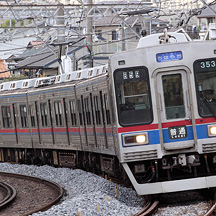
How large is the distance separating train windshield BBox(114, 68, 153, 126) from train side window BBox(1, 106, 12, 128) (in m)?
11.8

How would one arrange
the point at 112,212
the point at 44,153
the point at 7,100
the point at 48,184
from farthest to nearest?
the point at 7,100 < the point at 44,153 < the point at 48,184 < the point at 112,212

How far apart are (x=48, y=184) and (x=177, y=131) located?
234 inches

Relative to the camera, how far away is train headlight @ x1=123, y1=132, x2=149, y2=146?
9.37 meters

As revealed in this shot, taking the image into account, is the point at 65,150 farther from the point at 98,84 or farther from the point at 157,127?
the point at 157,127

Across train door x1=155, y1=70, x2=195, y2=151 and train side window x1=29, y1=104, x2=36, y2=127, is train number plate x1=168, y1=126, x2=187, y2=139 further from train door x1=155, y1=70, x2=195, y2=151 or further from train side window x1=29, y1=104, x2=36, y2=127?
train side window x1=29, y1=104, x2=36, y2=127

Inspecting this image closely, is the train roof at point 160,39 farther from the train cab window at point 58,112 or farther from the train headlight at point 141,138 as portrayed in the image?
the train cab window at point 58,112

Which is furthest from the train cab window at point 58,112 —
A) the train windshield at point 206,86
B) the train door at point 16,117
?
the train windshield at point 206,86

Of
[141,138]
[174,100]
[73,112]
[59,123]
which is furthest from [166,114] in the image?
[59,123]

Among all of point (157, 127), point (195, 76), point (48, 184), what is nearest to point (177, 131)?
point (157, 127)

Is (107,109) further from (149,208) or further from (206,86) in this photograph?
(149,208)

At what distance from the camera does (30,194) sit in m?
13.4

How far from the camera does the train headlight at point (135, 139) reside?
937 centimetres

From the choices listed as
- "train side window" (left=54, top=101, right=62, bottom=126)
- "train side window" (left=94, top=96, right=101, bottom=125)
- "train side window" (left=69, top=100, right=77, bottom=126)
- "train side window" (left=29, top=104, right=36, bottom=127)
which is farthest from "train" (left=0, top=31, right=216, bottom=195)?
"train side window" (left=29, top=104, right=36, bottom=127)

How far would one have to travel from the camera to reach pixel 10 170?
62.1 ft
